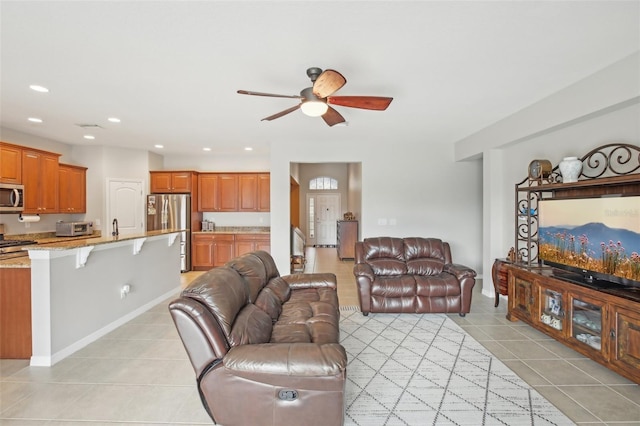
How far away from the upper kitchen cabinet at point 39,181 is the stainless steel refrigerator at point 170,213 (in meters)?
1.56

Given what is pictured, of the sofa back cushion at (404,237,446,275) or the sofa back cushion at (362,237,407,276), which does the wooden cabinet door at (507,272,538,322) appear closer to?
the sofa back cushion at (404,237,446,275)

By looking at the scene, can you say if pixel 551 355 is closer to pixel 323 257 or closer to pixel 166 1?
pixel 166 1

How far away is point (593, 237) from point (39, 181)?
739 cm

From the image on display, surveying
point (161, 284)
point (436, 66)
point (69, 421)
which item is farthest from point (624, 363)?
point (161, 284)

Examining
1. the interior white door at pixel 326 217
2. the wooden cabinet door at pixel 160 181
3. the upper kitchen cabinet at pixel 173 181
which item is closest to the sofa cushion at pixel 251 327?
the upper kitchen cabinet at pixel 173 181

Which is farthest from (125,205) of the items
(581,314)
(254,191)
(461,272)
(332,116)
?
(581,314)

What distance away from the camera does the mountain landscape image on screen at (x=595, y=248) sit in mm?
2400

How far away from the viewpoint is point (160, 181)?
6.51m

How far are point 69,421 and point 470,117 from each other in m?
5.00

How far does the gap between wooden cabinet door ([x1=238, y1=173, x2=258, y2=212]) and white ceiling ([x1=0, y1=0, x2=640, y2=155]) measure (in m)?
2.71

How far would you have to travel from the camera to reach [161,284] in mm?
4445

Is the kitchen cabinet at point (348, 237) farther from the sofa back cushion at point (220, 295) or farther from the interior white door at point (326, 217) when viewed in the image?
the sofa back cushion at point (220, 295)

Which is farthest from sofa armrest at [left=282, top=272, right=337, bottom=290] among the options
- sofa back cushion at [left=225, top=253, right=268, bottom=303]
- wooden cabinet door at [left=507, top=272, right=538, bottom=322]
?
wooden cabinet door at [left=507, top=272, right=538, bottom=322]

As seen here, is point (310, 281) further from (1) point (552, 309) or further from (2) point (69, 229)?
(2) point (69, 229)
